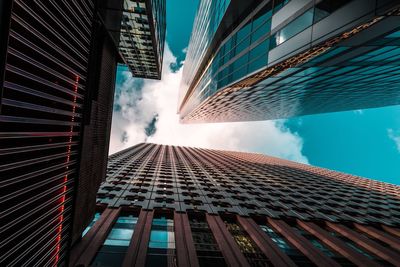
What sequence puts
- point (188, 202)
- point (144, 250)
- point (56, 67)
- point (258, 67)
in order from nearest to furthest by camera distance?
point (56, 67)
point (144, 250)
point (258, 67)
point (188, 202)

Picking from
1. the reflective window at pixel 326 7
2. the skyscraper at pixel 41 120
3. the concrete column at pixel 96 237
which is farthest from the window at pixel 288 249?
the reflective window at pixel 326 7

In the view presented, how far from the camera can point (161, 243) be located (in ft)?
66.0

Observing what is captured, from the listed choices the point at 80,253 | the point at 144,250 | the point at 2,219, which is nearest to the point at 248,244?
the point at 144,250

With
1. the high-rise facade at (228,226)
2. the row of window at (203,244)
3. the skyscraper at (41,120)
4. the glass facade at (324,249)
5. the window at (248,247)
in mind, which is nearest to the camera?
the skyscraper at (41,120)

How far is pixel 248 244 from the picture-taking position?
21.9 metres

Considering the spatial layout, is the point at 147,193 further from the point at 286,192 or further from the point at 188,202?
the point at 286,192

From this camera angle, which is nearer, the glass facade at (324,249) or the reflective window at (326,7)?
the reflective window at (326,7)

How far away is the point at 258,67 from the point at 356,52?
7.55 m

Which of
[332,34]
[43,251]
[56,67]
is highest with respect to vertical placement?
[332,34]

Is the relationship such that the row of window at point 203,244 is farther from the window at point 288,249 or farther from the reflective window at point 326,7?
the reflective window at point 326,7

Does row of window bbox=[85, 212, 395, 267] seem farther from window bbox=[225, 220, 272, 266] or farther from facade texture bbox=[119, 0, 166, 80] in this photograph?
facade texture bbox=[119, 0, 166, 80]

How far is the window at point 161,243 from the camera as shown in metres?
17.8

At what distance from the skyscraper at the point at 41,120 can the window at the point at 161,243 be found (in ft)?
25.2

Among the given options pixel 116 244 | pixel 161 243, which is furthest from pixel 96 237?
pixel 161 243
